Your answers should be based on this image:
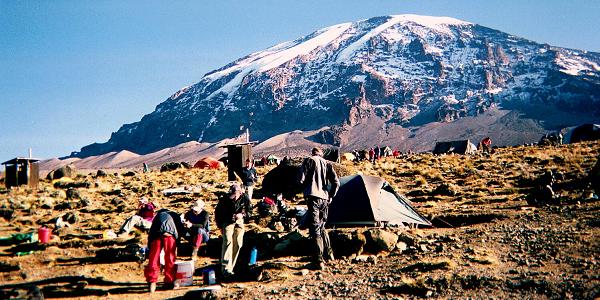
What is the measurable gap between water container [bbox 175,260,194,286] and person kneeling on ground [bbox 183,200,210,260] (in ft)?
5.59

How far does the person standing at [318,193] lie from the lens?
7695mm

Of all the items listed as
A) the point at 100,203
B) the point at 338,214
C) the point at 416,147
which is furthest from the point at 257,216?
the point at 416,147

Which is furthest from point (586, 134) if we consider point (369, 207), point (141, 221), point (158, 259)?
point (158, 259)

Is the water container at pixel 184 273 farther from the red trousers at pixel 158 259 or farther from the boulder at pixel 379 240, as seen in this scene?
the boulder at pixel 379 240

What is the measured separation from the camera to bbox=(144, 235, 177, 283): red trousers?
7.21m

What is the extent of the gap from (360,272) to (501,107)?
194238mm

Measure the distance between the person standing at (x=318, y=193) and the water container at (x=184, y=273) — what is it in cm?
190

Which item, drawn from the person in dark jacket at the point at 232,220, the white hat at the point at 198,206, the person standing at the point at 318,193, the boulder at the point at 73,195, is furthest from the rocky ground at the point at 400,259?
the boulder at the point at 73,195

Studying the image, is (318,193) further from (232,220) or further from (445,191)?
(445,191)

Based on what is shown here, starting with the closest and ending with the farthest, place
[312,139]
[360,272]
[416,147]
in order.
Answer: [360,272] → [416,147] → [312,139]

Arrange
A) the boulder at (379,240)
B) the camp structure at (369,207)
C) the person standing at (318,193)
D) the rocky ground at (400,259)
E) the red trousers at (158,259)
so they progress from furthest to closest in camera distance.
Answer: the camp structure at (369,207) → the boulder at (379,240) → the person standing at (318,193) → the red trousers at (158,259) → the rocky ground at (400,259)

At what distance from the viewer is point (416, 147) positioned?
155 m

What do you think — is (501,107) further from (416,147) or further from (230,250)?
(230,250)

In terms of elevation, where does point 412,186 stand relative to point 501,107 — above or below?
below
